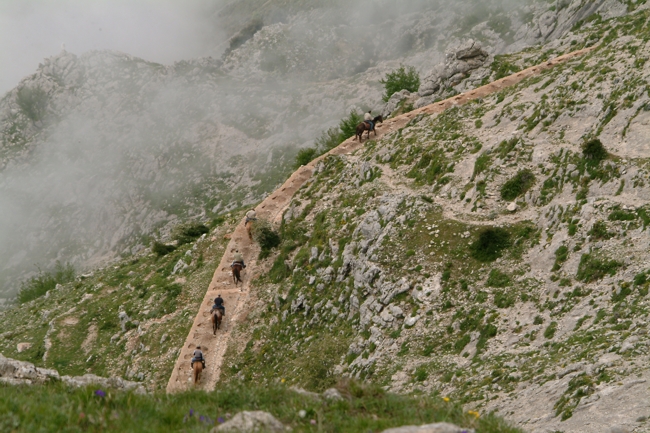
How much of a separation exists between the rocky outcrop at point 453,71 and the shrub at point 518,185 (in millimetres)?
36747

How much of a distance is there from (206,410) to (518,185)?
88.4 feet

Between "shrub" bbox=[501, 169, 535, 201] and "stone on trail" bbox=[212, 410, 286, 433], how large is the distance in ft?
85.0

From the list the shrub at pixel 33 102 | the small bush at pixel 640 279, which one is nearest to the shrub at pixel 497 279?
the small bush at pixel 640 279

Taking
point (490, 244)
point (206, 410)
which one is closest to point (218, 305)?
point (490, 244)

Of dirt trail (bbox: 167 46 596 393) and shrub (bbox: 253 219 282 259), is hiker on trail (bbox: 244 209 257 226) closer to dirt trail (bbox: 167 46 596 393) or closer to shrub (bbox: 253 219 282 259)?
dirt trail (bbox: 167 46 596 393)

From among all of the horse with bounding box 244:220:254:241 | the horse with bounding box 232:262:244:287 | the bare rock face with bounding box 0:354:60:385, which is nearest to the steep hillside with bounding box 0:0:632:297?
the horse with bounding box 244:220:254:241

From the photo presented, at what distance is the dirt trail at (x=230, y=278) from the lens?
34.1 metres

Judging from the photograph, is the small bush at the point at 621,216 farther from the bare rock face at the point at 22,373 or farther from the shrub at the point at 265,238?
the shrub at the point at 265,238

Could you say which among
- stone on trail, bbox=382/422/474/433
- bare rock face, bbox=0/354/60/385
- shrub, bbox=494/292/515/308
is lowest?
bare rock face, bbox=0/354/60/385

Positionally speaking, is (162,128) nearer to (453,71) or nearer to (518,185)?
(453,71)

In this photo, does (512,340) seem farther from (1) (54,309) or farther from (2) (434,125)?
(1) (54,309)

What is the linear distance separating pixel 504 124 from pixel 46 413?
3889 centimetres

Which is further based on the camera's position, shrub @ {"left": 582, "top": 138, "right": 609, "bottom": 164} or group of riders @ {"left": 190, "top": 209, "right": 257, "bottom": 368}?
group of riders @ {"left": 190, "top": 209, "right": 257, "bottom": 368}

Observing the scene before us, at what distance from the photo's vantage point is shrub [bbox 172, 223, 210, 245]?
57.6m
